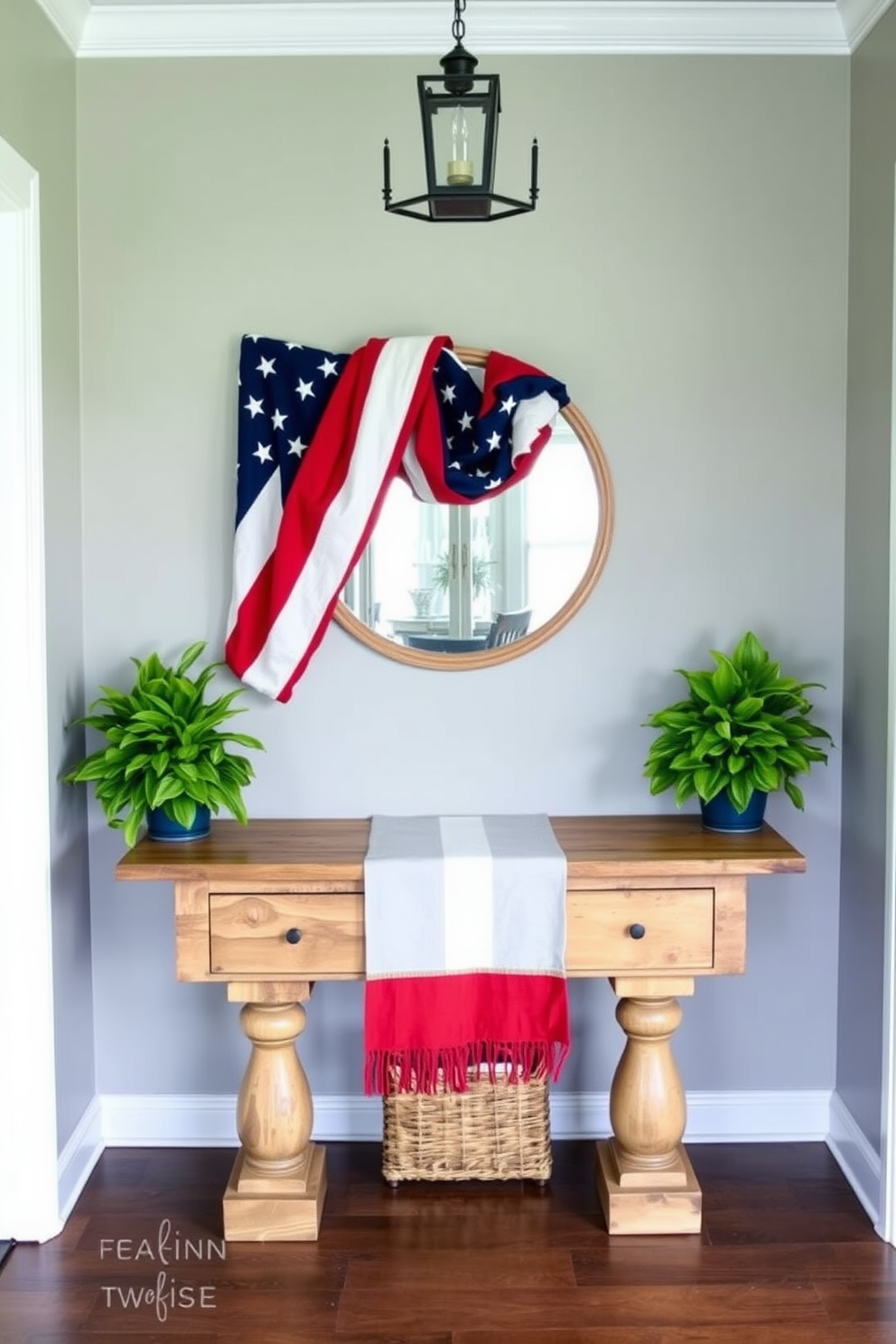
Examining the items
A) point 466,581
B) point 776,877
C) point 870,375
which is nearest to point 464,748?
point 466,581

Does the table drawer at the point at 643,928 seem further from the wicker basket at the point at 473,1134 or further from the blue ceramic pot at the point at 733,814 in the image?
the wicker basket at the point at 473,1134

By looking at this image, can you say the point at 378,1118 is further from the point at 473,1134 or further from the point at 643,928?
the point at 643,928

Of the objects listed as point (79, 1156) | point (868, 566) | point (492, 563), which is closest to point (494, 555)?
point (492, 563)

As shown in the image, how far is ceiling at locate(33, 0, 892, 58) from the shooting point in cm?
311

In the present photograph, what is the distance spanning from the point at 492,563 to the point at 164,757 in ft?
3.01

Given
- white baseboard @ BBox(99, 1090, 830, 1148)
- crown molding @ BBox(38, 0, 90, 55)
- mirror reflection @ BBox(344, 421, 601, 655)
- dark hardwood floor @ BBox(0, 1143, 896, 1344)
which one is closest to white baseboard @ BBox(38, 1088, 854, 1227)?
white baseboard @ BBox(99, 1090, 830, 1148)

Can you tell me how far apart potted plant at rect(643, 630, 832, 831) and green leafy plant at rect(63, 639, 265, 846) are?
0.94 meters

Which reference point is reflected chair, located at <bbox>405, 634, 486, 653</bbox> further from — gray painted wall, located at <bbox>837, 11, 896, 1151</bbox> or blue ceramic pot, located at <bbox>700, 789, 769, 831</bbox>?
gray painted wall, located at <bbox>837, 11, 896, 1151</bbox>

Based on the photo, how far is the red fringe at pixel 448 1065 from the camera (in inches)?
114

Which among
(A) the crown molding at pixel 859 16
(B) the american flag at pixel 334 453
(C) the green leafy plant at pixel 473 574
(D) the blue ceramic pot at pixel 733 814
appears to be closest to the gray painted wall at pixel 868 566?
(A) the crown molding at pixel 859 16

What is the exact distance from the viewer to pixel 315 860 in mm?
2859

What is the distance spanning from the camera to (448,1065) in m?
2.90

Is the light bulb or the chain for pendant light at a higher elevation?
the chain for pendant light

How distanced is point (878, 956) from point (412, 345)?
1756 mm
